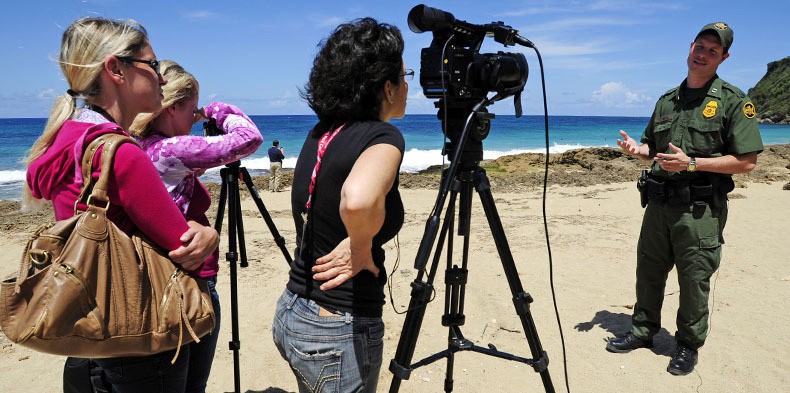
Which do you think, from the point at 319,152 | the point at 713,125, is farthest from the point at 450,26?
the point at 713,125

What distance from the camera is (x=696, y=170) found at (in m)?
3.27

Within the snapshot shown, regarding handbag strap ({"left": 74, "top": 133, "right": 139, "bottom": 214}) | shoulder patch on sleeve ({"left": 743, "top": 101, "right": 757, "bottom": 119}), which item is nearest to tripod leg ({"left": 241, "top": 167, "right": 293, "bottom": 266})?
handbag strap ({"left": 74, "top": 133, "right": 139, "bottom": 214})

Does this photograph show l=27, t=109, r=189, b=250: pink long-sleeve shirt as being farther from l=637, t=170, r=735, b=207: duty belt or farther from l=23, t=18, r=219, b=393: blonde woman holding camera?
l=637, t=170, r=735, b=207: duty belt

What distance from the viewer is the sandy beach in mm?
3367

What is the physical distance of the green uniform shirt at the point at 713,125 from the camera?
3236 millimetres

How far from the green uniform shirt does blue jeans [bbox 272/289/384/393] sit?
2.72 metres

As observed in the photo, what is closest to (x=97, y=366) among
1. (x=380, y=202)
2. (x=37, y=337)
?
(x=37, y=337)

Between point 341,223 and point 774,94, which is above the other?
point 774,94

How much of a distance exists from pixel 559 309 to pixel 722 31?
2.44 m

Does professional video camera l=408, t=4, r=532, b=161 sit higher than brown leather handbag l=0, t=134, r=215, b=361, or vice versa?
professional video camera l=408, t=4, r=532, b=161

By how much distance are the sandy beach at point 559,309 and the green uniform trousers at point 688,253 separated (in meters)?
0.35

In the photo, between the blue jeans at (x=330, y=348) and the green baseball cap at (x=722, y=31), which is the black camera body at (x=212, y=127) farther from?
the green baseball cap at (x=722, y=31)

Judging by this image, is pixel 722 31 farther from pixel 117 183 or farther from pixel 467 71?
pixel 117 183

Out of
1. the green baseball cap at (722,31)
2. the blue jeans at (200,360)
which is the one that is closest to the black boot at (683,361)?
the green baseball cap at (722,31)
